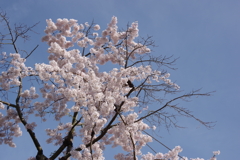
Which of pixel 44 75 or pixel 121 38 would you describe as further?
pixel 121 38

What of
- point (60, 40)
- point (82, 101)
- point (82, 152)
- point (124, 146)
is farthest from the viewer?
point (60, 40)

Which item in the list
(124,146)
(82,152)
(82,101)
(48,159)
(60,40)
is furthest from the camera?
(60,40)

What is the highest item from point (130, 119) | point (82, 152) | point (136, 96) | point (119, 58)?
point (119, 58)

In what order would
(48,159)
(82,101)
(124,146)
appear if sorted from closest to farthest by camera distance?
(82,101) < (48,159) < (124,146)

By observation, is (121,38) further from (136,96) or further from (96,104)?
(96,104)

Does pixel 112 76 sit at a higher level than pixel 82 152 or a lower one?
higher

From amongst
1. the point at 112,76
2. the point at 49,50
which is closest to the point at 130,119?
the point at 112,76

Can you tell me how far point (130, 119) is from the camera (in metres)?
6.43

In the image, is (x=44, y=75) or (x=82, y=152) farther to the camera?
(x=82, y=152)

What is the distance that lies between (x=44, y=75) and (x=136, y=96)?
262 cm

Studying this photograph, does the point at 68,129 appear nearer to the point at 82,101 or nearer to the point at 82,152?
the point at 82,152

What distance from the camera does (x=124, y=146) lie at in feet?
24.5

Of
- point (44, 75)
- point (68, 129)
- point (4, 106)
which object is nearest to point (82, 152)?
point (68, 129)

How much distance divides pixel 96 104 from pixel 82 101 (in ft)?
1.20
